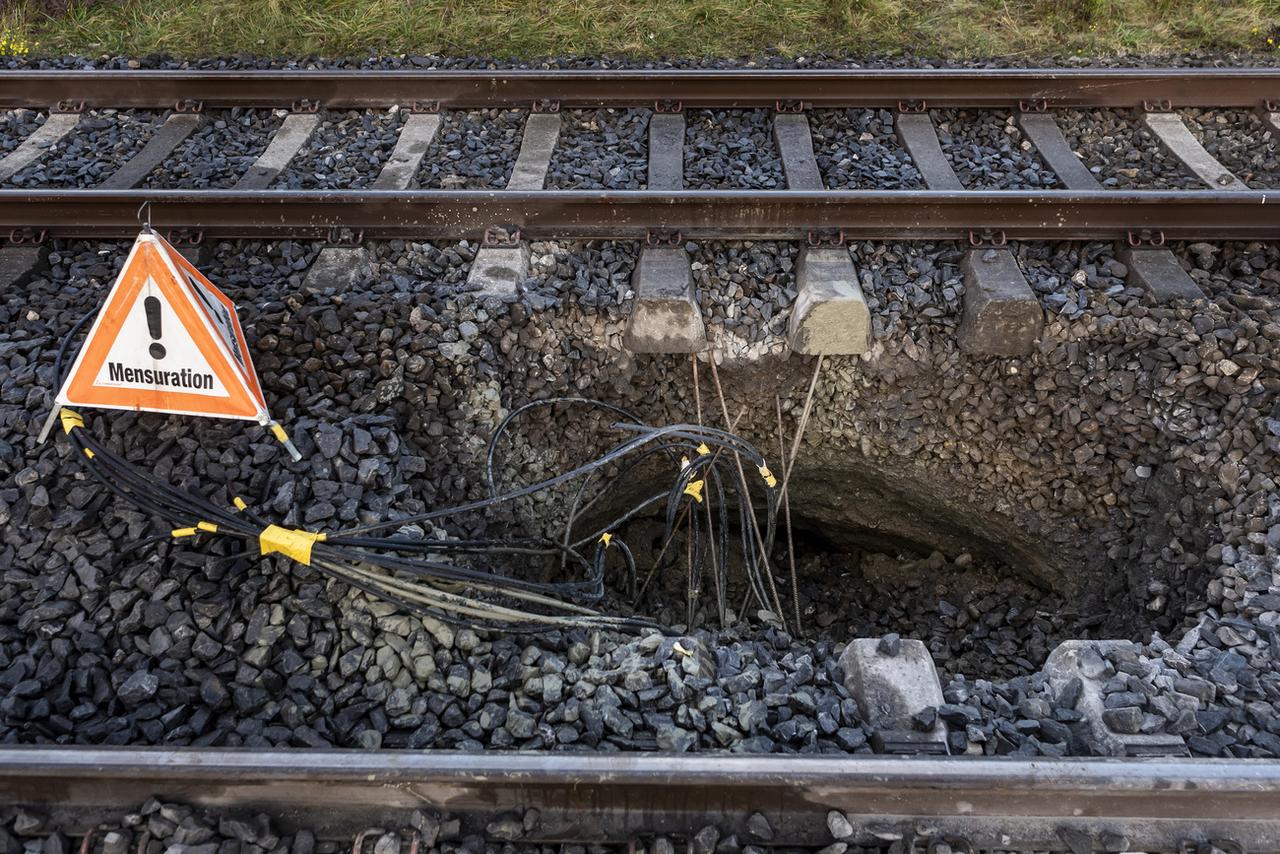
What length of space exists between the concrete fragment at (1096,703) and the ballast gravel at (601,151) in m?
3.75

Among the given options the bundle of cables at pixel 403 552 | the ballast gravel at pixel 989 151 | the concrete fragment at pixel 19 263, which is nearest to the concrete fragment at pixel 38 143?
the concrete fragment at pixel 19 263

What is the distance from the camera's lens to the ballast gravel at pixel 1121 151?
5562 mm

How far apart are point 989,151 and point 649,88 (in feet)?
8.30

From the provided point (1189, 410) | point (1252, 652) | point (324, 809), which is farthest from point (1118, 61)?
point (324, 809)

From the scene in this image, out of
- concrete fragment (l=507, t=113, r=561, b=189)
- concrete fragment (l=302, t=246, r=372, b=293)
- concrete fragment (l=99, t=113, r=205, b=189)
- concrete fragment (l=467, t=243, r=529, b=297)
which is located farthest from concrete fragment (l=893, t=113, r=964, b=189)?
concrete fragment (l=99, t=113, r=205, b=189)

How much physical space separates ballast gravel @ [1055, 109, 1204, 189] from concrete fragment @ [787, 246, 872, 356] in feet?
7.18

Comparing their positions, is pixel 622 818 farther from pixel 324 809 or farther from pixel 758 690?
pixel 324 809

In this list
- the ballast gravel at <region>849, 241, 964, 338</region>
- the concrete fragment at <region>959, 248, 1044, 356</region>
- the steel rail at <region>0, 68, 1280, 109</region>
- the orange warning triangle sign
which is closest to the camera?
the orange warning triangle sign

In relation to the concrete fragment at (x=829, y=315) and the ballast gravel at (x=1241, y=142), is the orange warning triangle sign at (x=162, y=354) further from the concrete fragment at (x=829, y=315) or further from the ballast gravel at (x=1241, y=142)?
the ballast gravel at (x=1241, y=142)

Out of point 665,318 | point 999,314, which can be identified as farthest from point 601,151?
point 999,314

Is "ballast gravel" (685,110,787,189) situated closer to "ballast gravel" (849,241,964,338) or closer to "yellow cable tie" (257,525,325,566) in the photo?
"ballast gravel" (849,241,964,338)

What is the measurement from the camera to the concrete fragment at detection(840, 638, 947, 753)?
315 cm

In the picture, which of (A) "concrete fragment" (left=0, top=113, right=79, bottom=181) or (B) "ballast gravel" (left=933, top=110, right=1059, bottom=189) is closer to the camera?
(B) "ballast gravel" (left=933, top=110, right=1059, bottom=189)

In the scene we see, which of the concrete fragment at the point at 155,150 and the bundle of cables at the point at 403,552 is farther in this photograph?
the concrete fragment at the point at 155,150
